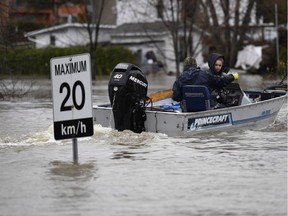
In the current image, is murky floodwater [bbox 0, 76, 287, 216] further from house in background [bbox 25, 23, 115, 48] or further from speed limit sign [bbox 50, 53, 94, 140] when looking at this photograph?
house in background [bbox 25, 23, 115, 48]

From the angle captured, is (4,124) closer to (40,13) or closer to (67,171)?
(67,171)

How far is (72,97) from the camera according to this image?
38.1 ft

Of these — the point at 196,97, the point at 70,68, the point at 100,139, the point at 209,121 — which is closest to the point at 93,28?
the point at 196,97

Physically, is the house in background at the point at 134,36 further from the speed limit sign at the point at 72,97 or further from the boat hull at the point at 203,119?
the speed limit sign at the point at 72,97

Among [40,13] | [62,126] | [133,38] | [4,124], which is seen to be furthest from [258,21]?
[62,126]

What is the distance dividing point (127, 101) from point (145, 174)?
172 inches

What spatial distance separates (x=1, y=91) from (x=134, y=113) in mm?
14245

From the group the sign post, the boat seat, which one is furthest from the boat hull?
the sign post

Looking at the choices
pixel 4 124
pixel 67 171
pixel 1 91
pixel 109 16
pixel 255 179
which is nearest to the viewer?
pixel 255 179

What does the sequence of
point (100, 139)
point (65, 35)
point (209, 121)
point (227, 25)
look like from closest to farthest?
point (100, 139) < point (209, 121) < point (227, 25) < point (65, 35)

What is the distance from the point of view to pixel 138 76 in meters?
15.8

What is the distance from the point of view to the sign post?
11508 millimetres

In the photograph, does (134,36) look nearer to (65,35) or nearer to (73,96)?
(65,35)

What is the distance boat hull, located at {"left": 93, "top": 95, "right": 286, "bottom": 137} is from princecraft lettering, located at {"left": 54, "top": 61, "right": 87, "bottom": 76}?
4.08 metres
